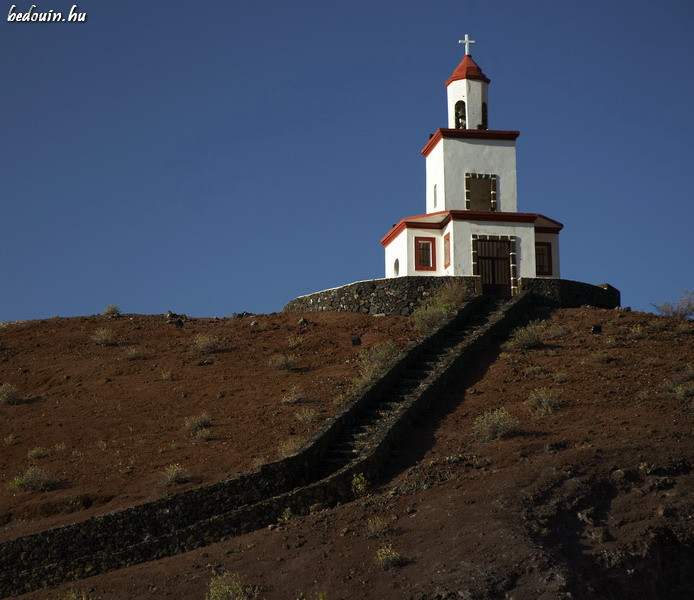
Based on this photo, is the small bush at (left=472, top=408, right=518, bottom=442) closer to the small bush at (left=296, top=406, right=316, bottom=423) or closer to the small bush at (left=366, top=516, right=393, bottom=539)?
the small bush at (left=296, top=406, right=316, bottom=423)

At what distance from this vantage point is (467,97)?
41.8 metres

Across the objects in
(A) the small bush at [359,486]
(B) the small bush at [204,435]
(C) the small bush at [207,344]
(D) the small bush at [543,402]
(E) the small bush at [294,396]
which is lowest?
(A) the small bush at [359,486]

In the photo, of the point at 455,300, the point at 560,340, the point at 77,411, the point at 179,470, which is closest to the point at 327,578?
the point at 179,470

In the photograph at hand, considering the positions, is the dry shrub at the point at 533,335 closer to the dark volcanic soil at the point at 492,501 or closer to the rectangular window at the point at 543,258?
the dark volcanic soil at the point at 492,501

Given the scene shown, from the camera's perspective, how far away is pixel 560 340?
33250mm

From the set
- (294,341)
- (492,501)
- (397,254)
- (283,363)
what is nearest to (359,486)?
(492,501)

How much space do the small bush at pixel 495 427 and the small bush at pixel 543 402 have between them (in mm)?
1037

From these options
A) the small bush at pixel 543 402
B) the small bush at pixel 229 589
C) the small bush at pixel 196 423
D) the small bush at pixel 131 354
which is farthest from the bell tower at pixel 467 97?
the small bush at pixel 229 589

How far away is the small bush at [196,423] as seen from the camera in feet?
91.0

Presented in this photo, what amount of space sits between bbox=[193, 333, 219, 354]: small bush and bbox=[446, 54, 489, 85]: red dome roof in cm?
1496

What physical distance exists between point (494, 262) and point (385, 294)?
4489 mm

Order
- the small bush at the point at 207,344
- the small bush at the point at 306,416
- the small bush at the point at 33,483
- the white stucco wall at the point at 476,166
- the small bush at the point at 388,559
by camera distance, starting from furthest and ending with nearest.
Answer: the white stucco wall at the point at 476,166 < the small bush at the point at 207,344 < the small bush at the point at 306,416 < the small bush at the point at 33,483 < the small bush at the point at 388,559

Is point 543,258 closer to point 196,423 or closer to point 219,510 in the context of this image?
point 196,423

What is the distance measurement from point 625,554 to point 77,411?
17.9m
